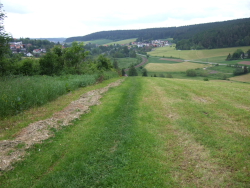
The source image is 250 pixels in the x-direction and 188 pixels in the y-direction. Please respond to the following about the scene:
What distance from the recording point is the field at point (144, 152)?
5191 millimetres

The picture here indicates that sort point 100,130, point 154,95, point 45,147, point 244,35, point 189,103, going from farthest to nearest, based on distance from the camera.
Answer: point 244,35 < point 154,95 < point 189,103 < point 100,130 < point 45,147

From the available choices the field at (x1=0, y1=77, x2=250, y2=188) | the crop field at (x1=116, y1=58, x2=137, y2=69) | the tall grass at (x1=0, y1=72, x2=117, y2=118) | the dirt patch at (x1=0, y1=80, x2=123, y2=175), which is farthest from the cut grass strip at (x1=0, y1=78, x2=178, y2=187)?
the crop field at (x1=116, y1=58, x2=137, y2=69)

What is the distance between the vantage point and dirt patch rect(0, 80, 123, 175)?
6199 mm

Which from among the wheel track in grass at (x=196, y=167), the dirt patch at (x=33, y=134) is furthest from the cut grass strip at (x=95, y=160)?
the wheel track in grass at (x=196, y=167)

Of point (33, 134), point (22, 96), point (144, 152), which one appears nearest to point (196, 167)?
point (144, 152)

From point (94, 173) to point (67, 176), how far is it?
78 centimetres

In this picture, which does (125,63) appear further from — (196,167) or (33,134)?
(196,167)

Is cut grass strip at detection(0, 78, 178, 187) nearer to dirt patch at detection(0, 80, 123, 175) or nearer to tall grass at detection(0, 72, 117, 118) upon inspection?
dirt patch at detection(0, 80, 123, 175)

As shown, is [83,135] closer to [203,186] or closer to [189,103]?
[203,186]

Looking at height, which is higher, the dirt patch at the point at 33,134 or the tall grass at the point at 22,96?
the tall grass at the point at 22,96

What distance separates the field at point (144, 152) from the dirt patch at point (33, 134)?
320 mm

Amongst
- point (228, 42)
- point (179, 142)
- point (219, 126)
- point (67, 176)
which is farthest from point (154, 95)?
point (228, 42)

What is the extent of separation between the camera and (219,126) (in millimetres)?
8617

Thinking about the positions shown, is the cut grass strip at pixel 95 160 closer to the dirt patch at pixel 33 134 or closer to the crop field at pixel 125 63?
the dirt patch at pixel 33 134
